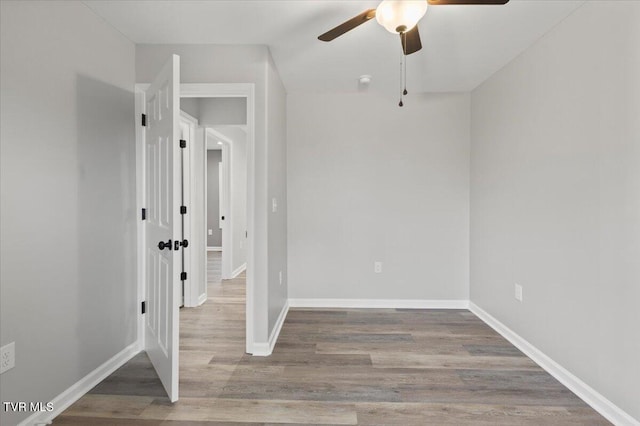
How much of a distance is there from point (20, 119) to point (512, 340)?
3.68 m

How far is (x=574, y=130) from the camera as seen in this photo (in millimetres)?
2281

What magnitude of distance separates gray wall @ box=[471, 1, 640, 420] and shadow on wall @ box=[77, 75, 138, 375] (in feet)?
10.1

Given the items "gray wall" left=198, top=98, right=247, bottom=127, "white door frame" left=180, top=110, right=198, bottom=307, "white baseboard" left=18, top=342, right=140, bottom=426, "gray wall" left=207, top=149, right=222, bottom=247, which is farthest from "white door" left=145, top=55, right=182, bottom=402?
"gray wall" left=207, top=149, right=222, bottom=247

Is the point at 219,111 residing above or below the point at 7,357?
above

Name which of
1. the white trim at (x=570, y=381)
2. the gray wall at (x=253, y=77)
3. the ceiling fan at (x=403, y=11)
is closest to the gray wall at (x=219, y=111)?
the gray wall at (x=253, y=77)

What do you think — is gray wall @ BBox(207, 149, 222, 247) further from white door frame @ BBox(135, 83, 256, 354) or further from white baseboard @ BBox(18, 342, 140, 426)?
white baseboard @ BBox(18, 342, 140, 426)

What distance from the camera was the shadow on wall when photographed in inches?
86.0

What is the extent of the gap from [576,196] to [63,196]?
10.3 ft

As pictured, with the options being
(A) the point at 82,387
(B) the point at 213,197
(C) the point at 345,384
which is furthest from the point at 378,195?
(B) the point at 213,197

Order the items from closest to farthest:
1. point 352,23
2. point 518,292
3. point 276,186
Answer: point 352,23 < point 518,292 < point 276,186

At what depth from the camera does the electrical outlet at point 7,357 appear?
5.42ft

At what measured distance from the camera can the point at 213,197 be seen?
9062mm

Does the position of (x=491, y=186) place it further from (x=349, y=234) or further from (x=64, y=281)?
(x=64, y=281)

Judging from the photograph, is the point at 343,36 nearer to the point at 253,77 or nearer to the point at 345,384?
the point at 253,77
